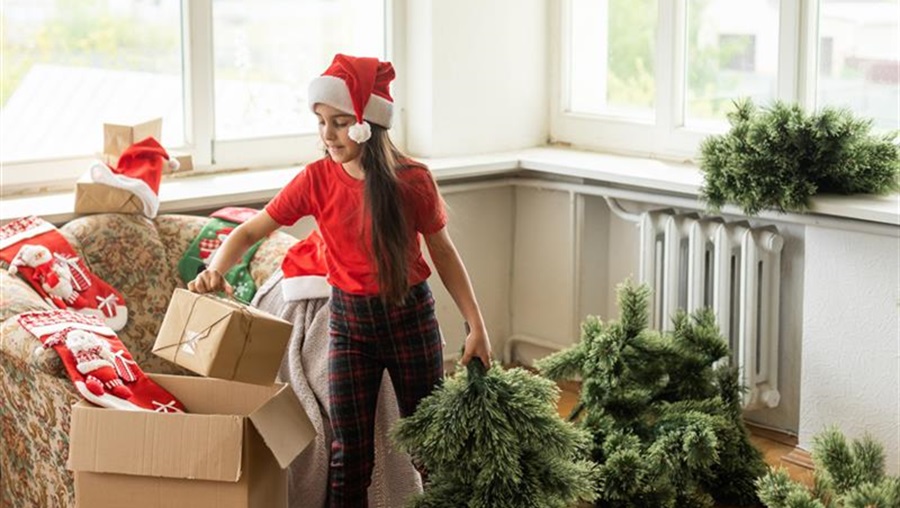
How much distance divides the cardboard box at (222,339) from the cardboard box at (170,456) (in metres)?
0.09

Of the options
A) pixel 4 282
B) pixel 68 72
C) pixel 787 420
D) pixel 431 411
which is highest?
pixel 68 72

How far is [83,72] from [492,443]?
5.73 ft

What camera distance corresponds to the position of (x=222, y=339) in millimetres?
2680

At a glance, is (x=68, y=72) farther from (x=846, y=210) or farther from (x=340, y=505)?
(x=846, y=210)

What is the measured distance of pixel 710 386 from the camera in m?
3.62

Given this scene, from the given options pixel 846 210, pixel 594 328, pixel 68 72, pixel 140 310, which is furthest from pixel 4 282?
pixel 846 210

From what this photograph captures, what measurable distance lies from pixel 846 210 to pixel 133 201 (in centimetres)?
182

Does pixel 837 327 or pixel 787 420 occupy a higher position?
pixel 837 327

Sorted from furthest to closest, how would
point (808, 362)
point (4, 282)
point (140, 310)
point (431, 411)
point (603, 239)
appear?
point (603, 239) < point (808, 362) < point (140, 310) < point (4, 282) < point (431, 411)

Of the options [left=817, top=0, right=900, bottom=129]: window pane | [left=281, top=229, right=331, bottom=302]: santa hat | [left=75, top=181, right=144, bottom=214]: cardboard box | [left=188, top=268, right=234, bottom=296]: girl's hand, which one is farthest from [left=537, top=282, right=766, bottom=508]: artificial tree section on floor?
[left=75, top=181, right=144, bottom=214]: cardboard box

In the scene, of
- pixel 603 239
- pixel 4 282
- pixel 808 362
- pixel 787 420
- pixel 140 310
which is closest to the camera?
Answer: pixel 4 282

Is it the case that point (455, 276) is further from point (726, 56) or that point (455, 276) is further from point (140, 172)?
point (726, 56)

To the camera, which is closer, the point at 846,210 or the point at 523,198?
the point at 846,210

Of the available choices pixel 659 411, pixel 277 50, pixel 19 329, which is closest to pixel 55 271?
pixel 19 329
